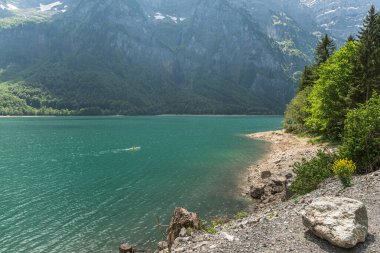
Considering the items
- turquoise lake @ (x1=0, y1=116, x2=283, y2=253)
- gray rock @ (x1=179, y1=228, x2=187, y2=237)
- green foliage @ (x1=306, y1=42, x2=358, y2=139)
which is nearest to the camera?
gray rock @ (x1=179, y1=228, x2=187, y2=237)

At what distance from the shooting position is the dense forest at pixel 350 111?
1246 inches

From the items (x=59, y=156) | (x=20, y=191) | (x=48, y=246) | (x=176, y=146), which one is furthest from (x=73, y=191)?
(x=176, y=146)

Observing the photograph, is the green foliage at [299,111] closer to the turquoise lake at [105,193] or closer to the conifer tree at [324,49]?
the conifer tree at [324,49]

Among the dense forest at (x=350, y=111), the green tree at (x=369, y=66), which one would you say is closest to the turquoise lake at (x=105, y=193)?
the dense forest at (x=350, y=111)

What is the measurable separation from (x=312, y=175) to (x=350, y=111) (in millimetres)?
Answer: 25025

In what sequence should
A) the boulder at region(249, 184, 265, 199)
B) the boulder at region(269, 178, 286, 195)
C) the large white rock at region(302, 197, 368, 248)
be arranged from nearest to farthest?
the large white rock at region(302, 197, 368, 248)
the boulder at region(269, 178, 286, 195)
the boulder at region(249, 184, 265, 199)

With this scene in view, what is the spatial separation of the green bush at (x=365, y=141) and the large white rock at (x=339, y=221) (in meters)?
15.9

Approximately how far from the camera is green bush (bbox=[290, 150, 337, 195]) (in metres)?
31.4

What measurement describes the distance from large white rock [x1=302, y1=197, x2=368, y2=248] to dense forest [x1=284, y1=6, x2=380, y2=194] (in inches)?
A: 398

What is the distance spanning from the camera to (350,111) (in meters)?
52.2

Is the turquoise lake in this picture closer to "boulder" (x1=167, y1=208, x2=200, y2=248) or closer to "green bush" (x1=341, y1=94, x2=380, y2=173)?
"boulder" (x1=167, y1=208, x2=200, y2=248)

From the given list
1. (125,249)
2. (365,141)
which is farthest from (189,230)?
(365,141)

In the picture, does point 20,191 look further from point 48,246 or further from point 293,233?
point 293,233

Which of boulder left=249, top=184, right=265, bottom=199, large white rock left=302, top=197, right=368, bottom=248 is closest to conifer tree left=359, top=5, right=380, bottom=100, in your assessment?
boulder left=249, top=184, right=265, bottom=199
